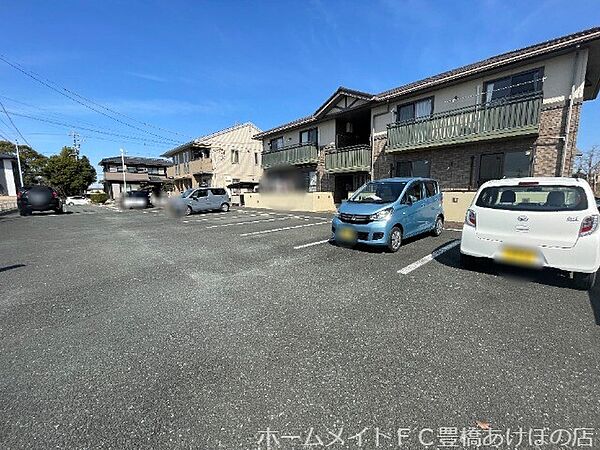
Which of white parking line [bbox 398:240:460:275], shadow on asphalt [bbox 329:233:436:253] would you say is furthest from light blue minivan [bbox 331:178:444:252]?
white parking line [bbox 398:240:460:275]

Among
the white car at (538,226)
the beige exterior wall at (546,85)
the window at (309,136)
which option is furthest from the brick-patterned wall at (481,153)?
the white car at (538,226)

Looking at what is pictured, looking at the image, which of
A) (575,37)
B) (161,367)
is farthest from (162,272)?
(575,37)

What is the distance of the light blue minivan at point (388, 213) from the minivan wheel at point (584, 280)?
2.74m

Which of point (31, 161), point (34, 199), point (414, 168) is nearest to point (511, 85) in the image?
point (414, 168)

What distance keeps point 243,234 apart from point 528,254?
6.82 m

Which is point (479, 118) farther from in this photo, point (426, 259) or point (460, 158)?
point (426, 259)

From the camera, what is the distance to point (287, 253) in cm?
607

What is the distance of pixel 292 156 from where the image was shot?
18.9m

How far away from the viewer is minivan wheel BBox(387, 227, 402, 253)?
226 inches

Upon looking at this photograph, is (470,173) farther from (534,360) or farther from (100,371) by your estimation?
(100,371)

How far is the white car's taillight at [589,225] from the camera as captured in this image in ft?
11.5

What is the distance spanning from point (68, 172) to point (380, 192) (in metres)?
50.2

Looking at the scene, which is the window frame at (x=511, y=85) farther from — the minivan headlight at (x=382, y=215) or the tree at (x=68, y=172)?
the tree at (x=68, y=172)

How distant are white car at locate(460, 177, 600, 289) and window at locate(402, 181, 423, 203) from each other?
1856 mm
